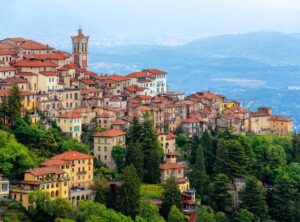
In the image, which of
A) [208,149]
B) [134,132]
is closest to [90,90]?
[134,132]

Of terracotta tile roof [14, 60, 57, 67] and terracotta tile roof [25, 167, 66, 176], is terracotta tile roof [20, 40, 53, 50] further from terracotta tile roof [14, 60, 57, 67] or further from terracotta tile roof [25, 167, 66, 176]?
terracotta tile roof [25, 167, 66, 176]

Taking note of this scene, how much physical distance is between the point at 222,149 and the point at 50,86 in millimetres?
→ 12183

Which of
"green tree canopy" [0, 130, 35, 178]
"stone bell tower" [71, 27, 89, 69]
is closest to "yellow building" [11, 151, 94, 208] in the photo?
"green tree canopy" [0, 130, 35, 178]

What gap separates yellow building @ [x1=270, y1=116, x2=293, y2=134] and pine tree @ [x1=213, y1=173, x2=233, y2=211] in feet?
59.0

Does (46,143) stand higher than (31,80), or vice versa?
(31,80)

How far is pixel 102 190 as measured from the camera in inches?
1962

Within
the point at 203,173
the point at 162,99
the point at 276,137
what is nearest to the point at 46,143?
the point at 203,173

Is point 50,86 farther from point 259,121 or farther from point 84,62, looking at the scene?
point 259,121

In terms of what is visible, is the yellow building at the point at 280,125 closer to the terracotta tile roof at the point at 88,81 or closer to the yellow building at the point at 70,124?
the terracotta tile roof at the point at 88,81

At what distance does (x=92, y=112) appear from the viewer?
200 feet

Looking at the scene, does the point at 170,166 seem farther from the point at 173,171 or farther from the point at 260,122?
the point at 260,122

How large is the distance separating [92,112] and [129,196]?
43.1 ft

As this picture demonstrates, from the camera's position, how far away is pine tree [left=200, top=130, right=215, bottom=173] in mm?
60219

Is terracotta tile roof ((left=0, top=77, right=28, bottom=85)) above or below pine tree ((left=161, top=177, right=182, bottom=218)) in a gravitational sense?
above
